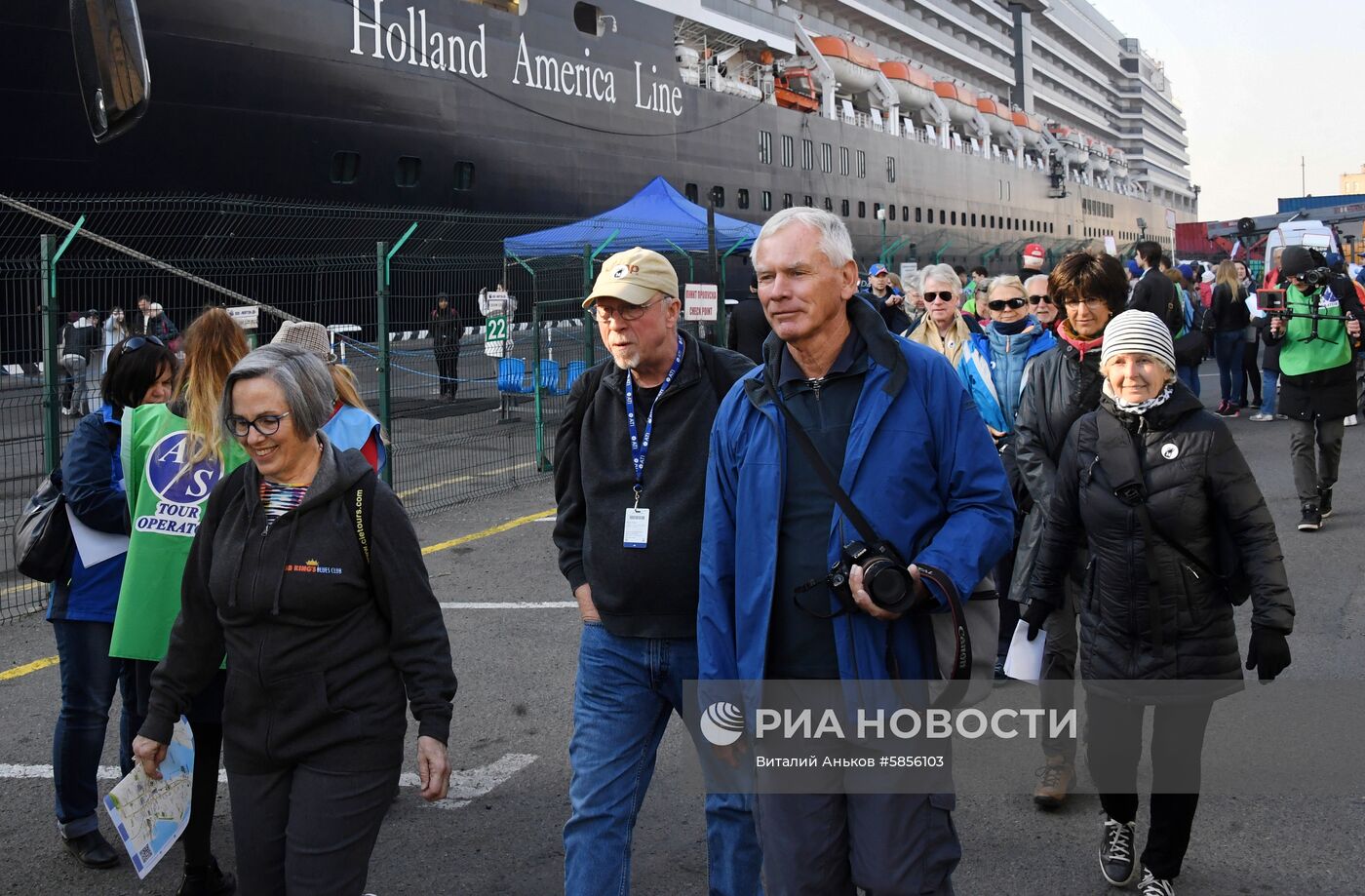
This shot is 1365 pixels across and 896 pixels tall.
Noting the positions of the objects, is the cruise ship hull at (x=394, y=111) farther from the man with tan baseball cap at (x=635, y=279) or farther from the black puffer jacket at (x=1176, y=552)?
the black puffer jacket at (x=1176, y=552)

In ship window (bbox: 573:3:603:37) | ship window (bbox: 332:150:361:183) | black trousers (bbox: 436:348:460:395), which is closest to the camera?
black trousers (bbox: 436:348:460:395)

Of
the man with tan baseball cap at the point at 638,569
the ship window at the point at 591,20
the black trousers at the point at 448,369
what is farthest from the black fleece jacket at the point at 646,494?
the ship window at the point at 591,20

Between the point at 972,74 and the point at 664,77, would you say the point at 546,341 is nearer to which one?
the point at 664,77

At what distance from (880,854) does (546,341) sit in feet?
35.2

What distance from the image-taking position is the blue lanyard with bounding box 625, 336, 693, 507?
3.29 metres

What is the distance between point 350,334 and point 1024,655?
889 centimetres

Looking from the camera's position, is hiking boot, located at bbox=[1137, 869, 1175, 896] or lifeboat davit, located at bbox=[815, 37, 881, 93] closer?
hiking boot, located at bbox=[1137, 869, 1175, 896]

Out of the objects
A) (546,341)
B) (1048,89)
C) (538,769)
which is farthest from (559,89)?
(1048,89)

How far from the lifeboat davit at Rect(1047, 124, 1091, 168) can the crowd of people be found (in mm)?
63834

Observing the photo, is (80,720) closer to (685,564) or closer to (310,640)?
(310,640)

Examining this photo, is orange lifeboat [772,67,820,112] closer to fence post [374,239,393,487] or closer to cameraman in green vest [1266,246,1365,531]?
fence post [374,239,393,487]

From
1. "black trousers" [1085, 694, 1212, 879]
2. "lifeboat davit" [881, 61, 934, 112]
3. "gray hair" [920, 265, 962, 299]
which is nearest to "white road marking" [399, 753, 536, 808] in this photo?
"black trousers" [1085, 694, 1212, 879]

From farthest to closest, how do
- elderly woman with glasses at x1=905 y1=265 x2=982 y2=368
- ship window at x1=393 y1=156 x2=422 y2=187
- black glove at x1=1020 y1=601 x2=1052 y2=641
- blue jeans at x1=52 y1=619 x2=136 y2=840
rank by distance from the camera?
1. ship window at x1=393 y1=156 x2=422 y2=187
2. elderly woman with glasses at x1=905 y1=265 x2=982 y2=368
3. blue jeans at x1=52 y1=619 x2=136 y2=840
4. black glove at x1=1020 y1=601 x2=1052 y2=641

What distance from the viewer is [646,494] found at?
→ 10.7 feet
